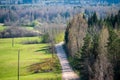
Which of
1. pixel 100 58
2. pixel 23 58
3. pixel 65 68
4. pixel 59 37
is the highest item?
pixel 100 58

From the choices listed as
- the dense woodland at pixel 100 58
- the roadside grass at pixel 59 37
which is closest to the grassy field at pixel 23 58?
the roadside grass at pixel 59 37

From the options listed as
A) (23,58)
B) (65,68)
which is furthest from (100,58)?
(23,58)

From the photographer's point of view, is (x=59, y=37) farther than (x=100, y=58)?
Yes

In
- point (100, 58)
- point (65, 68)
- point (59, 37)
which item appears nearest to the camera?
point (100, 58)

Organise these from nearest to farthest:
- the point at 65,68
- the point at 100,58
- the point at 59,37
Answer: the point at 100,58 → the point at 65,68 → the point at 59,37

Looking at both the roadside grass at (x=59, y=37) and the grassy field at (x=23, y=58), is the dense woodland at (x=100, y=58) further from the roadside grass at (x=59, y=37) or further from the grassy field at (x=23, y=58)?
the roadside grass at (x=59, y=37)

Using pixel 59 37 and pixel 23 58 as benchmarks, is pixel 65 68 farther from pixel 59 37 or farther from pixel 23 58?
pixel 59 37

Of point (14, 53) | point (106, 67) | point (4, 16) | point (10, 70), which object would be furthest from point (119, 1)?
point (106, 67)

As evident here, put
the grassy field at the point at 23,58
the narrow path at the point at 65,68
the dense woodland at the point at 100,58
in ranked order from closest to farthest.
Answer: the dense woodland at the point at 100,58
the narrow path at the point at 65,68
the grassy field at the point at 23,58

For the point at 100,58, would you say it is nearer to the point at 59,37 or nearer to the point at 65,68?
the point at 65,68

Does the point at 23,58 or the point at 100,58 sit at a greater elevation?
the point at 100,58
